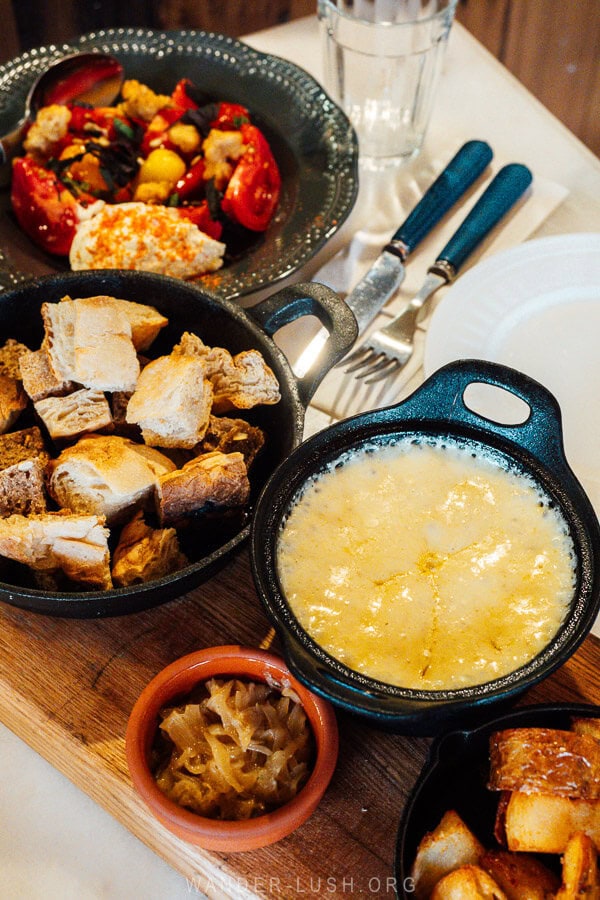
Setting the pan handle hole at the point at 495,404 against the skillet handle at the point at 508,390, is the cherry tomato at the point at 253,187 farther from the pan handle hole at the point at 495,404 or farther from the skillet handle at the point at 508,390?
the skillet handle at the point at 508,390

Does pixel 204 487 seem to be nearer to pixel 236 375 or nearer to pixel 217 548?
pixel 217 548

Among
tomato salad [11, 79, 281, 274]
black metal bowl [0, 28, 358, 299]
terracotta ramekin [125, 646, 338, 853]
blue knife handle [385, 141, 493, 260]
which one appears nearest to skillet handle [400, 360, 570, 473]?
terracotta ramekin [125, 646, 338, 853]

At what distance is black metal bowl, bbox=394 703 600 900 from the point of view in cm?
117

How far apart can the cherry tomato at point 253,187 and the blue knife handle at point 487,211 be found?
Answer: 416 millimetres

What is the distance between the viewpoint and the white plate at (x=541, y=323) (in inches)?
71.1

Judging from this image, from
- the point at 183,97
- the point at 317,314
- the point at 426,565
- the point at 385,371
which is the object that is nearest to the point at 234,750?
the point at 426,565

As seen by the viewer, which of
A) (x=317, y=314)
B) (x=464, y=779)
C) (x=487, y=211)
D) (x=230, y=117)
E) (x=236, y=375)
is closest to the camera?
(x=464, y=779)

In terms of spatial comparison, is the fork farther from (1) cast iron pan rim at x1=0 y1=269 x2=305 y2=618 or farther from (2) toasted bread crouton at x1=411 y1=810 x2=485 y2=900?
(2) toasted bread crouton at x1=411 y1=810 x2=485 y2=900

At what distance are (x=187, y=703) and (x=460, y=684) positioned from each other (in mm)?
422

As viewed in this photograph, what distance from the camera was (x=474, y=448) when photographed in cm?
142

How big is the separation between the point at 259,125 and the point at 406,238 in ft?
1.78

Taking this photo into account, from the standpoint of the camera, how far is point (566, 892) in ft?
3.49

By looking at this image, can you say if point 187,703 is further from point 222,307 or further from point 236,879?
point 222,307

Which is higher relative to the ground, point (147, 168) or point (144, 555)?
point (147, 168)
